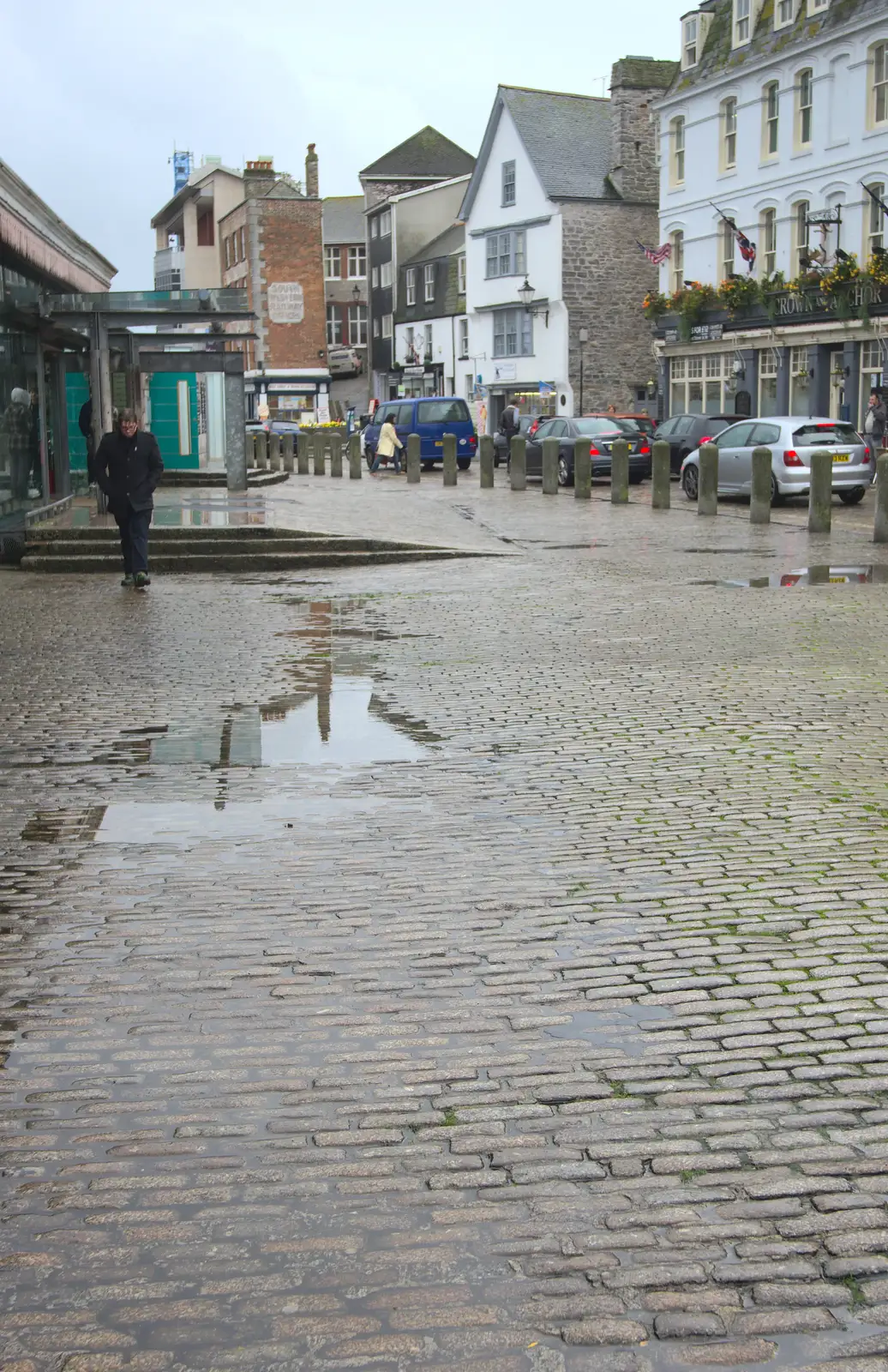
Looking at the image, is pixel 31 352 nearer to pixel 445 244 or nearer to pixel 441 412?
pixel 441 412

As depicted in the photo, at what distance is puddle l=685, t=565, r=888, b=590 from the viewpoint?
1491 cm

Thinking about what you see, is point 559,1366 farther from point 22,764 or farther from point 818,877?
point 22,764

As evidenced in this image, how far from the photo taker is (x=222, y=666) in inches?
417

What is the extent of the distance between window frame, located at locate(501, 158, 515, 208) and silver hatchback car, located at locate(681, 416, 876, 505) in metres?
34.4

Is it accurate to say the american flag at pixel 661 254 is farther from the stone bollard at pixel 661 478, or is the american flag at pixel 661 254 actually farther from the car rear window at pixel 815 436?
the car rear window at pixel 815 436

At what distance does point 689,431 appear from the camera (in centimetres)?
3334

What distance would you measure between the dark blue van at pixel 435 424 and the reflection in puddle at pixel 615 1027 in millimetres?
40150

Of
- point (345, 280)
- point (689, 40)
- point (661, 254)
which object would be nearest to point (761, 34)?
point (689, 40)

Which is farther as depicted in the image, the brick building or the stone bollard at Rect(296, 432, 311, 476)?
the brick building

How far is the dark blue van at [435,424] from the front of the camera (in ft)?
145

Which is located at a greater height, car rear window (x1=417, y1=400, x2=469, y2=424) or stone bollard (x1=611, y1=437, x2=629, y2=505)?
car rear window (x1=417, y1=400, x2=469, y2=424)

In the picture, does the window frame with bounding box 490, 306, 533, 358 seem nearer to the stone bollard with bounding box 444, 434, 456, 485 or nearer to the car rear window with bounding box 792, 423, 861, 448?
the stone bollard with bounding box 444, 434, 456, 485

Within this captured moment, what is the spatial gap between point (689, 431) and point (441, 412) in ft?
40.6

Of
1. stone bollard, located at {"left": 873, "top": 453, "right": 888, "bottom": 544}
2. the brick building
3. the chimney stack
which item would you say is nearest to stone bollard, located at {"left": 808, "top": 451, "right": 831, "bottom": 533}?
stone bollard, located at {"left": 873, "top": 453, "right": 888, "bottom": 544}
